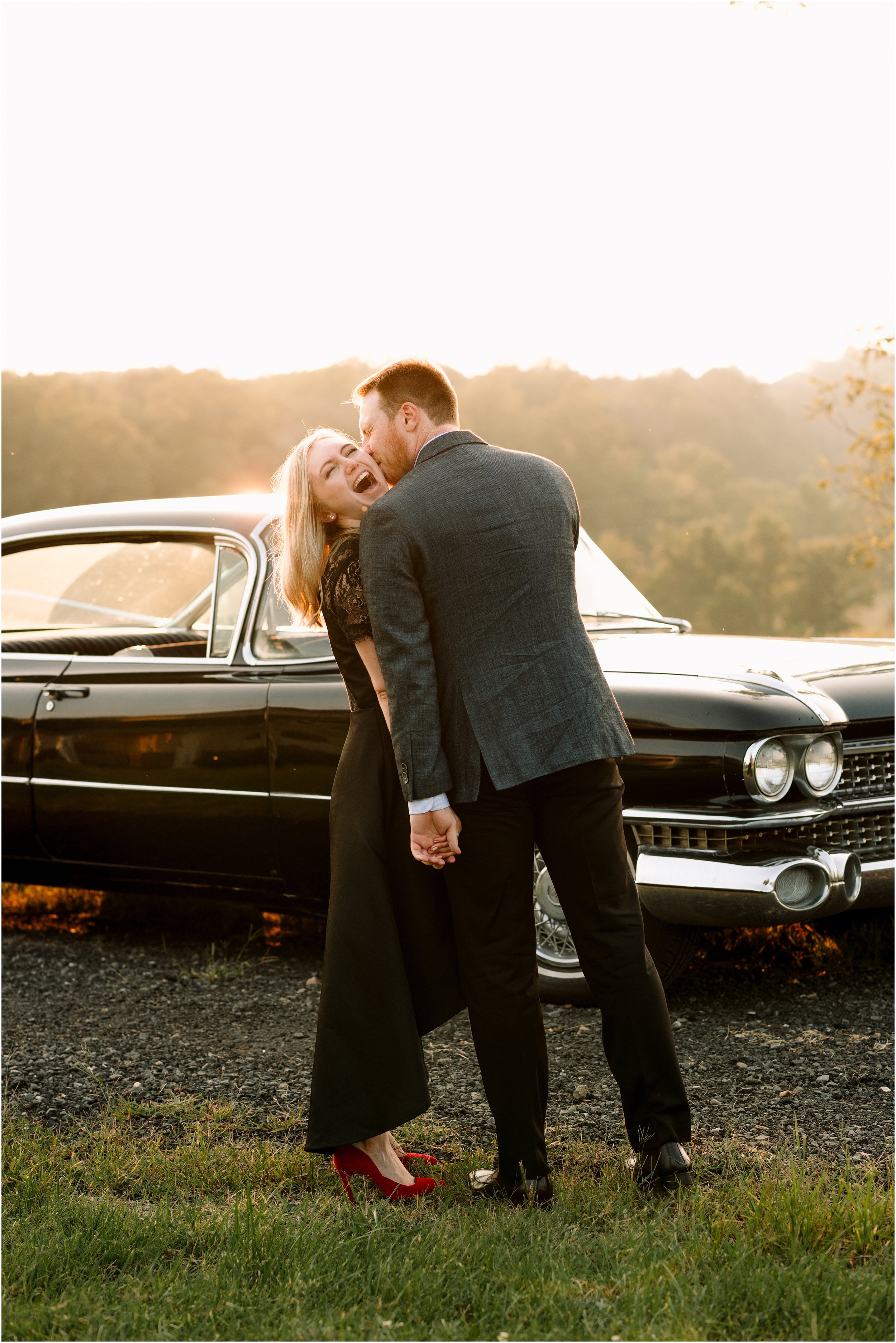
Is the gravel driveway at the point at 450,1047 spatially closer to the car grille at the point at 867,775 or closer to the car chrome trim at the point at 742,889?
the car chrome trim at the point at 742,889

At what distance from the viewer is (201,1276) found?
2.38m

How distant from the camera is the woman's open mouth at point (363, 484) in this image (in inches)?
115

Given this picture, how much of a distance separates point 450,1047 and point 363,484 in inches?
78.5

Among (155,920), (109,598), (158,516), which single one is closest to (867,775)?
(158,516)

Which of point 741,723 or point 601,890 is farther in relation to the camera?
point 741,723

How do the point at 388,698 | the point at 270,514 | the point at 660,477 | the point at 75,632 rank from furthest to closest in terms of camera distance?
the point at 660,477, the point at 75,632, the point at 270,514, the point at 388,698

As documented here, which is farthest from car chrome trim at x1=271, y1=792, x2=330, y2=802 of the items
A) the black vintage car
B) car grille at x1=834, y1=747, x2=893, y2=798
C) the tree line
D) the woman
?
the tree line

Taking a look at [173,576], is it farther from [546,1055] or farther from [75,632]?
[546,1055]

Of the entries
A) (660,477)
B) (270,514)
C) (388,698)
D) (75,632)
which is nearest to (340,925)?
(388,698)

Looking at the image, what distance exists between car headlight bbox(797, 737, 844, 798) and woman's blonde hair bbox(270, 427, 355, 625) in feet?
5.76

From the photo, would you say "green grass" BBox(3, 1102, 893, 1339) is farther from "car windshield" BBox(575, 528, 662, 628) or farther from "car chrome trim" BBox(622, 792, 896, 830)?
"car windshield" BBox(575, 528, 662, 628)

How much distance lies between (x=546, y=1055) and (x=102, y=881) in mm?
2911

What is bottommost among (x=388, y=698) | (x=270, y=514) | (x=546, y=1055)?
(x=546, y=1055)

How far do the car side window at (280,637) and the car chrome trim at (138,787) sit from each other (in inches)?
20.1
